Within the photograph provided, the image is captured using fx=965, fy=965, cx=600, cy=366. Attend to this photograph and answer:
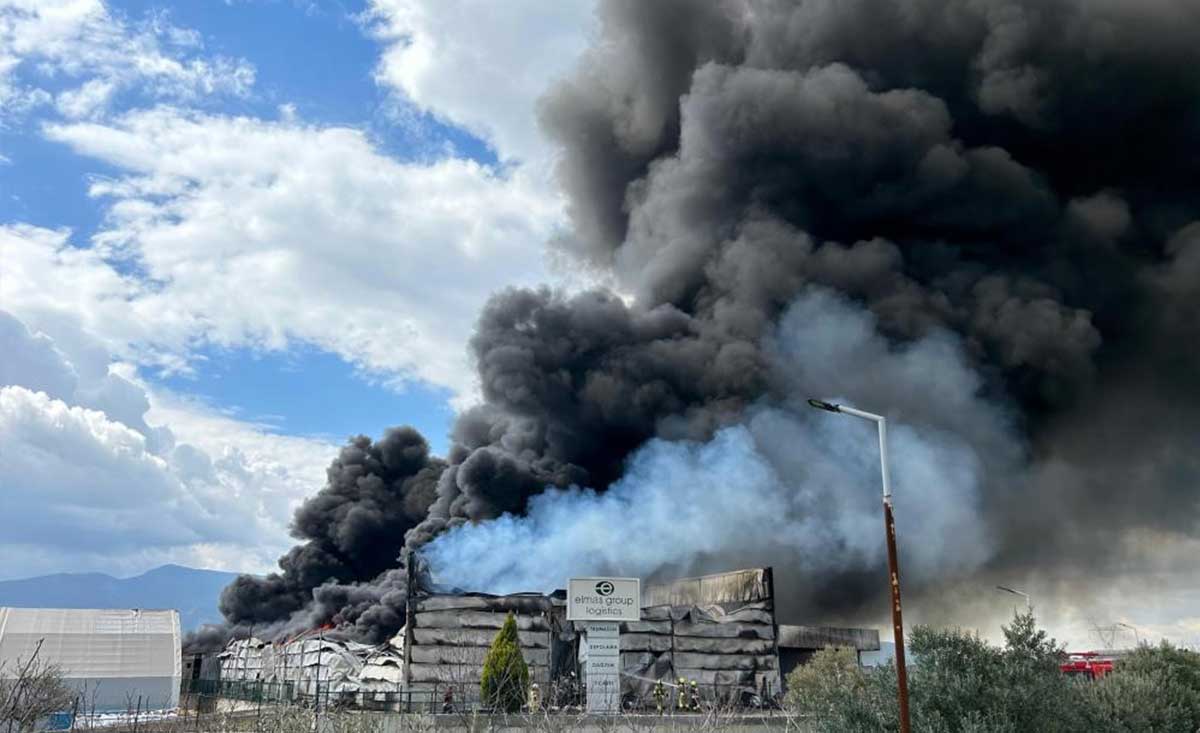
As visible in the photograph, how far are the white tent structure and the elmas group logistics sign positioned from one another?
38.8 m

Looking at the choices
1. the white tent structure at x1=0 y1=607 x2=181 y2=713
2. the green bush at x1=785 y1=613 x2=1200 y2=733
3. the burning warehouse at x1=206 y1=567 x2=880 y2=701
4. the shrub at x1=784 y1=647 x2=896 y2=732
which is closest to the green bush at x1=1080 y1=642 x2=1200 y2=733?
the green bush at x1=785 y1=613 x2=1200 y2=733

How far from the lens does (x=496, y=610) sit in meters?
44.2

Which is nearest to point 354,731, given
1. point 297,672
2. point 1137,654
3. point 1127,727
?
point 1127,727

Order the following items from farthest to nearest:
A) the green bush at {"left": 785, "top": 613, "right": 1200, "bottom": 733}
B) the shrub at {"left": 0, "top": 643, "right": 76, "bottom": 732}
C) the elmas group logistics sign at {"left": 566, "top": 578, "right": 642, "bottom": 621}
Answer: the elmas group logistics sign at {"left": 566, "top": 578, "right": 642, "bottom": 621}
the shrub at {"left": 0, "top": 643, "right": 76, "bottom": 732}
the green bush at {"left": 785, "top": 613, "right": 1200, "bottom": 733}

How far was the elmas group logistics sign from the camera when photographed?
126ft

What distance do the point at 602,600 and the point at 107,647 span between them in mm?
45792

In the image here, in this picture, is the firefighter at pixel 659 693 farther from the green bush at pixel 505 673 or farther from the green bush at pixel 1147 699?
the green bush at pixel 1147 699

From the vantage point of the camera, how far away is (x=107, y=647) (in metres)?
67.2

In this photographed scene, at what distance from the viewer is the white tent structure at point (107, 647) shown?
64938 mm

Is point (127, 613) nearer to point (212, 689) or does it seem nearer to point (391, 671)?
point (212, 689)

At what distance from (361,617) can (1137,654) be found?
167 feet

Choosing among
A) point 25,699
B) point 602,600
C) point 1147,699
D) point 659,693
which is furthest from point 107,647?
point 1147,699

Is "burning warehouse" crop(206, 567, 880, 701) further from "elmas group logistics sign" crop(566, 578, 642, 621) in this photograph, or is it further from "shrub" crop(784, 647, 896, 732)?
"shrub" crop(784, 647, 896, 732)

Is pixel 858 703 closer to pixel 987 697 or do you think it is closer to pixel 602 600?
pixel 987 697
